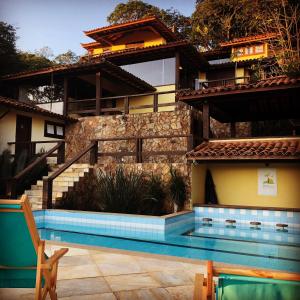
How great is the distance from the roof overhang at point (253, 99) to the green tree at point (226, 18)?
7.67 feet

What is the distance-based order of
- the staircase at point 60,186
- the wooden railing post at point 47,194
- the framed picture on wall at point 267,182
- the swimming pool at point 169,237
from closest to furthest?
1. the swimming pool at point 169,237
2. the wooden railing post at point 47,194
3. the staircase at point 60,186
4. the framed picture on wall at point 267,182

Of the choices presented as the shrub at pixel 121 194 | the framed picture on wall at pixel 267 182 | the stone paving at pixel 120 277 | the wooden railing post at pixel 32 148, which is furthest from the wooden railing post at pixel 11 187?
the framed picture on wall at pixel 267 182

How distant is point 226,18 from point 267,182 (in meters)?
7.53

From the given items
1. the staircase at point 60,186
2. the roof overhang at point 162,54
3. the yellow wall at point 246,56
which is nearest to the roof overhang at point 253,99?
the staircase at point 60,186

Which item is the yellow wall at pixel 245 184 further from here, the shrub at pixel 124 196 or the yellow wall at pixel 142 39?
the yellow wall at pixel 142 39

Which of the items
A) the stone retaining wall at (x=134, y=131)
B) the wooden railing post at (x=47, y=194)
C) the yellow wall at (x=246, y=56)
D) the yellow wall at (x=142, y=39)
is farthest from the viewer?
the yellow wall at (x=142, y=39)

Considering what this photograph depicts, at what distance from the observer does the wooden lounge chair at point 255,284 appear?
186 cm

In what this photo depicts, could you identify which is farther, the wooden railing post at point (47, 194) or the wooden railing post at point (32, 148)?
the wooden railing post at point (32, 148)

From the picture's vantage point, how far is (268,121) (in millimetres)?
15148

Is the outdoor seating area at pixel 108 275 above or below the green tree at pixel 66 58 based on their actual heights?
below

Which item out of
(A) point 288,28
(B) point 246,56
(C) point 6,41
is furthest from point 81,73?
(C) point 6,41

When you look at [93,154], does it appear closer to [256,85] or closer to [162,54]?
[256,85]

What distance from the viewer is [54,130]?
51.9ft

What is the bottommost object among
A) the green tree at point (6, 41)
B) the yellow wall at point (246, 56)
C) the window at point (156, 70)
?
the green tree at point (6, 41)
